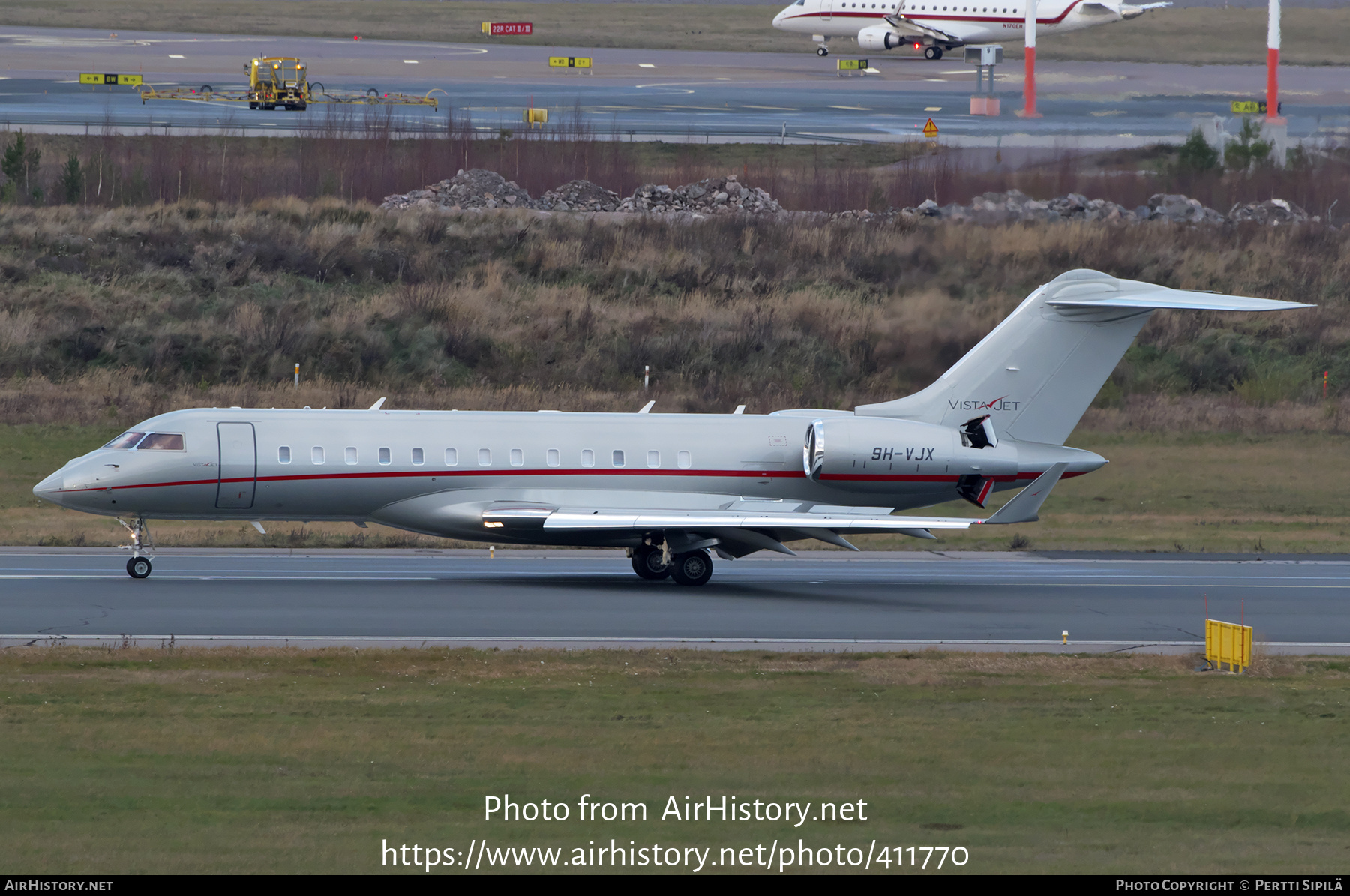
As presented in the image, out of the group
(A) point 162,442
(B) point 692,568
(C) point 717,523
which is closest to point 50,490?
(A) point 162,442

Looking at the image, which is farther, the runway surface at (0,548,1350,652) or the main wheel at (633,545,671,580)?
the main wheel at (633,545,671,580)

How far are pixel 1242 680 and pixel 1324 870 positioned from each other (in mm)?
9141

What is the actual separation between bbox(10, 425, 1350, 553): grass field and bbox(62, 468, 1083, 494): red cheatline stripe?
218 inches

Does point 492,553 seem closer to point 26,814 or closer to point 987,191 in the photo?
point 26,814

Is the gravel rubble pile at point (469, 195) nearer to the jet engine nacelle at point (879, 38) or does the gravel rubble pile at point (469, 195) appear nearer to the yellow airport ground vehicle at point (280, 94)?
the yellow airport ground vehicle at point (280, 94)

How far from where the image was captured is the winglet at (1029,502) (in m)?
25.6

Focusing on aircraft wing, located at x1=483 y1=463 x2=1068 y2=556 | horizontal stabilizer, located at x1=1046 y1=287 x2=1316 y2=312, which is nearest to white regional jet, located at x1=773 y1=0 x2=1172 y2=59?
horizontal stabilizer, located at x1=1046 y1=287 x2=1316 y2=312

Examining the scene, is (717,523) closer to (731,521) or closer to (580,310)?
(731,521)

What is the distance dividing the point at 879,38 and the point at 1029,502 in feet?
228

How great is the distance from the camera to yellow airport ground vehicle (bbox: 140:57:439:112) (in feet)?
234

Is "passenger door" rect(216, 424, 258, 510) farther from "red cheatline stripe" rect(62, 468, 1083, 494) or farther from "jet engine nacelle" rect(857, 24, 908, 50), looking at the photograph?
"jet engine nacelle" rect(857, 24, 908, 50)

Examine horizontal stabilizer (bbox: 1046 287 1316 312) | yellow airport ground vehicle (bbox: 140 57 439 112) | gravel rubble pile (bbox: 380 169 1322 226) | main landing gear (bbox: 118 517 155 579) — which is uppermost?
yellow airport ground vehicle (bbox: 140 57 439 112)

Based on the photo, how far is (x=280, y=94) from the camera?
2810 inches

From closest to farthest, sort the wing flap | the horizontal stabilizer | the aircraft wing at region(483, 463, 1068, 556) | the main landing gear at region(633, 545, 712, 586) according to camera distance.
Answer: the wing flap, the aircraft wing at region(483, 463, 1068, 556), the main landing gear at region(633, 545, 712, 586), the horizontal stabilizer
